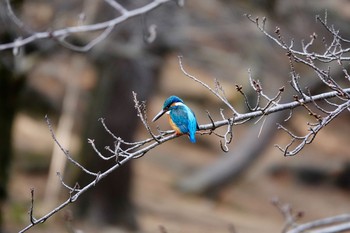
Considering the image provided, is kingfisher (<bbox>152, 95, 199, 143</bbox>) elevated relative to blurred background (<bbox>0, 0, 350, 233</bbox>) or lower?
lower

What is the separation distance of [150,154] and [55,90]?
3698 millimetres

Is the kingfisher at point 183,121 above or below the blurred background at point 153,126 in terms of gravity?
below

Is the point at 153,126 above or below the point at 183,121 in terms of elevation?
above

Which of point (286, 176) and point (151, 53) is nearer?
point (151, 53)

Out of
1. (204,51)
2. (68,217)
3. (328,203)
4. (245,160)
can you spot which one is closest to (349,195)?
(328,203)

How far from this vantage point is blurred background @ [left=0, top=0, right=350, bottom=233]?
1579cm

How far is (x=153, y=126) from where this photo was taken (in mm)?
24859

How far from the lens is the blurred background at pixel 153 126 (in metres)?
15.8

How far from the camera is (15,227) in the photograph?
1564cm

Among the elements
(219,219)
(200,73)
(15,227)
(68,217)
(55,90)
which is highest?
(200,73)

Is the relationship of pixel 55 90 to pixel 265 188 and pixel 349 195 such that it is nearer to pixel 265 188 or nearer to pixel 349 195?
pixel 265 188

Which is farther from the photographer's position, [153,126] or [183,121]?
[153,126]

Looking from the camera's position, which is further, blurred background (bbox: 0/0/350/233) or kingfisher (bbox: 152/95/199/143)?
blurred background (bbox: 0/0/350/233)

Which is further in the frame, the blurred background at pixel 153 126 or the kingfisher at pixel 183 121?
the blurred background at pixel 153 126
